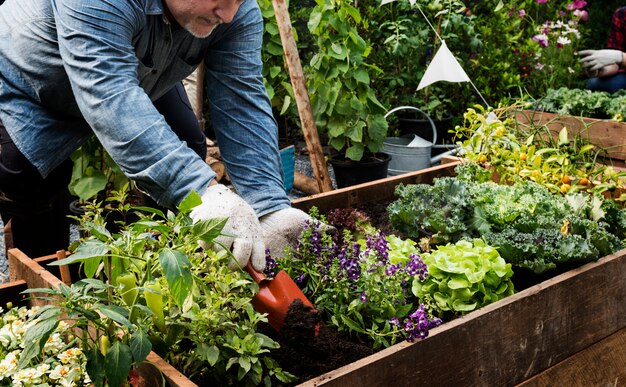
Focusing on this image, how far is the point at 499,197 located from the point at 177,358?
1320 mm

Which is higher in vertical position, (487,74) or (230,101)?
(230,101)

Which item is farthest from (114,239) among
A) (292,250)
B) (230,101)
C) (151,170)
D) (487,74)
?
(487,74)

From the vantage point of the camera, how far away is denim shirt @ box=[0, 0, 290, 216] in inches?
67.6

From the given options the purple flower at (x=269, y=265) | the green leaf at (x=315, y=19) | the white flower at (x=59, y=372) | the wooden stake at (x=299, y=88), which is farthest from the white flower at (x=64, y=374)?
the green leaf at (x=315, y=19)

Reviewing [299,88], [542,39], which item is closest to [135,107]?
[299,88]

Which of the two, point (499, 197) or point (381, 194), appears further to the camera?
point (381, 194)

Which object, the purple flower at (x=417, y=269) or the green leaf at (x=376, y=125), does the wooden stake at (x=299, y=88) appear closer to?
the green leaf at (x=376, y=125)

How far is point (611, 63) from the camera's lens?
4953 mm

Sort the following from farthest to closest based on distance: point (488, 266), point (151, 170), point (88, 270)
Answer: point (488, 266) < point (151, 170) < point (88, 270)

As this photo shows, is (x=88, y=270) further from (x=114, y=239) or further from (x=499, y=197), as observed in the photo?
(x=499, y=197)

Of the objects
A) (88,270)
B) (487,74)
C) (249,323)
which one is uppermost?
(88,270)

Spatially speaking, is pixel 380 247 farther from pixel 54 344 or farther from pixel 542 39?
pixel 542 39

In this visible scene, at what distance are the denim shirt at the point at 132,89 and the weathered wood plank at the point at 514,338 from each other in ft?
2.11

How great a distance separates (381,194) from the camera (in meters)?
2.84
